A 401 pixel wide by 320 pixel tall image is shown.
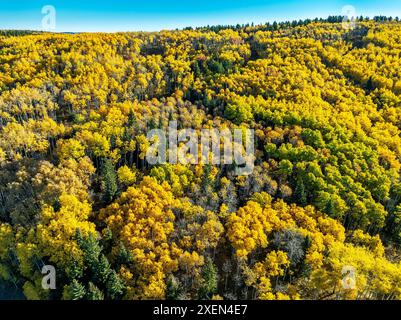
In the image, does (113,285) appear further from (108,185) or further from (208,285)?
(108,185)

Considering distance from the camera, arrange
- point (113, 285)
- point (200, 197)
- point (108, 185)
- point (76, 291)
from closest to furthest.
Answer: point (76, 291)
point (113, 285)
point (200, 197)
point (108, 185)

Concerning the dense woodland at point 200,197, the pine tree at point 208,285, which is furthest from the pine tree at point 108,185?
the pine tree at point 208,285

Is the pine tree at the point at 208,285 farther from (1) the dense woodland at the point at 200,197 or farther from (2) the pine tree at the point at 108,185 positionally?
(2) the pine tree at the point at 108,185

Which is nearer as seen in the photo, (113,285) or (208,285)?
(208,285)

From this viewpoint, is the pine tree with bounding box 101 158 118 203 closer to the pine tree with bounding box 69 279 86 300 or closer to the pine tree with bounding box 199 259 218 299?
the pine tree with bounding box 69 279 86 300

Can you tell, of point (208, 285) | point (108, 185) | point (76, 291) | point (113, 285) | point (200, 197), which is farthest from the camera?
point (108, 185)

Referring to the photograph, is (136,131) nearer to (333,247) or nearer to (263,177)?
(263,177)

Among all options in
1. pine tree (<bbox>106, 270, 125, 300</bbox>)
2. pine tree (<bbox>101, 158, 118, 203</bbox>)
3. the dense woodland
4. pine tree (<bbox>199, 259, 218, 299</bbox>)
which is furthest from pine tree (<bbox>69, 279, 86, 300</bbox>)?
pine tree (<bbox>101, 158, 118, 203</bbox>)

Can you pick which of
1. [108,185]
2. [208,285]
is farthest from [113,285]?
[108,185]
